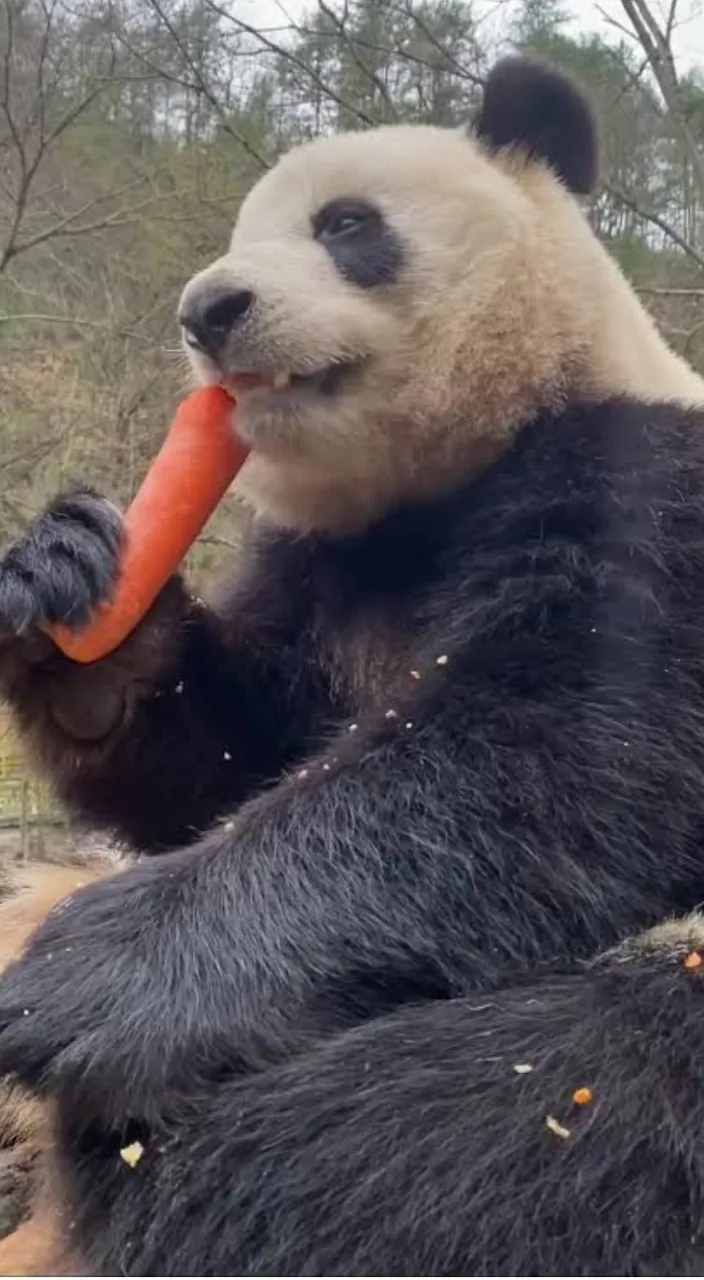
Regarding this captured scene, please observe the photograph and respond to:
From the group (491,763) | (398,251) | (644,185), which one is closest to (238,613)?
(398,251)

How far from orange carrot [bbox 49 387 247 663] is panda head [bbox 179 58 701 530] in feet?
0.18

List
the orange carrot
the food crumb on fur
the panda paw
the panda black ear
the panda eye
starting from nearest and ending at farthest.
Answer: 1. the food crumb on fur
2. the panda paw
3. the orange carrot
4. the panda eye
5. the panda black ear

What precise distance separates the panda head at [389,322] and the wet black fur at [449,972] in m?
0.25

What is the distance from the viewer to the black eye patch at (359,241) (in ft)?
7.39

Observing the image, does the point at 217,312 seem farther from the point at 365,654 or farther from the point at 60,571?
the point at 365,654

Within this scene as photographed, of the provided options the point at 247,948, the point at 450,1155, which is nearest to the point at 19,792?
the point at 247,948

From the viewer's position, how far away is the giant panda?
1.56 m

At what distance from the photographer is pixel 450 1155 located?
60.5 inches

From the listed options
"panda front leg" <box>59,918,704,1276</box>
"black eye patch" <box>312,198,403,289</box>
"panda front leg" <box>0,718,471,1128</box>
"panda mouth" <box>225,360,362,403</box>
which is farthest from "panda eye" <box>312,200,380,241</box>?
"panda front leg" <box>59,918,704,1276</box>

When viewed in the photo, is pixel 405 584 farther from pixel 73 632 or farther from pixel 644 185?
pixel 644 185

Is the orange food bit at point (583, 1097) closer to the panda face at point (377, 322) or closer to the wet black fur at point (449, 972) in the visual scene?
the wet black fur at point (449, 972)

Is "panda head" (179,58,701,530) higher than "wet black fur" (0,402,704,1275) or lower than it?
higher

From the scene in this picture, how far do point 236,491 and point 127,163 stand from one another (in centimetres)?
246

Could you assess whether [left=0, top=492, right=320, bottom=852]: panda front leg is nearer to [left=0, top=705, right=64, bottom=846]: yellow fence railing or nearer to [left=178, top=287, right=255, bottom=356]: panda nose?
[left=0, top=705, right=64, bottom=846]: yellow fence railing
